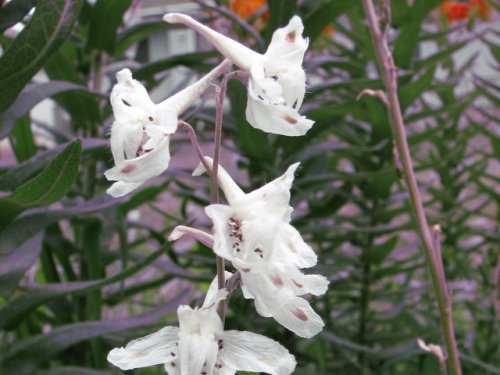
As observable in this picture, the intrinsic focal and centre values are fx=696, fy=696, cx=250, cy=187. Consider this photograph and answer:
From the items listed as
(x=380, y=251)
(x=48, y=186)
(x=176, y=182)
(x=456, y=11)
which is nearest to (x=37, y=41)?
(x=48, y=186)

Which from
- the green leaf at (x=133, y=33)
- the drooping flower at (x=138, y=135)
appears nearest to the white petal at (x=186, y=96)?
the drooping flower at (x=138, y=135)

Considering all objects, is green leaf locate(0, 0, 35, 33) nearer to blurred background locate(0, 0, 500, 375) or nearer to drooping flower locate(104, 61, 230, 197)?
blurred background locate(0, 0, 500, 375)

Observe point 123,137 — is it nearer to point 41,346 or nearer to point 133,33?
point 41,346

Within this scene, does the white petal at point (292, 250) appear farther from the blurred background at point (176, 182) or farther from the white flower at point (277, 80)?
the blurred background at point (176, 182)

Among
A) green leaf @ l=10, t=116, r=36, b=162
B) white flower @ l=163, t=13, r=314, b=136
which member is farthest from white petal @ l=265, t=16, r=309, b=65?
green leaf @ l=10, t=116, r=36, b=162

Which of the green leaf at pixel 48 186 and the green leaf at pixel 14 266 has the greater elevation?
the green leaf at pixel 48 186
